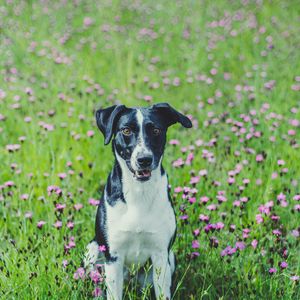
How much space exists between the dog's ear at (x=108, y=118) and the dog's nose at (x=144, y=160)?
0.27 meters

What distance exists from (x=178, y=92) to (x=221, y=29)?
7.26 ft

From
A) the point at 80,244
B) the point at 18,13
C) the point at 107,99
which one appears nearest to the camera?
the point at 80,244

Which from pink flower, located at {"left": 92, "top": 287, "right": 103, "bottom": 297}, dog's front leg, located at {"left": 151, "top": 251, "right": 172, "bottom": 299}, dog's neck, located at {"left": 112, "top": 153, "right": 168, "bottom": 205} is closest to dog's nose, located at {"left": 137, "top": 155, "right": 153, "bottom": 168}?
dog's neck, located at {"left": 112, "top": 153, "right": 168, "bottom": 205}

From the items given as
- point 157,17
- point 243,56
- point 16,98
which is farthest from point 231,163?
point 157,17

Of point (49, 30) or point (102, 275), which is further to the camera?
point (49, 30)

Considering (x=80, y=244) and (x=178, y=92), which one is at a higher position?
(x=178, y=92)

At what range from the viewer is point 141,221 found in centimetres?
328

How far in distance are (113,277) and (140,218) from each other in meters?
0.43

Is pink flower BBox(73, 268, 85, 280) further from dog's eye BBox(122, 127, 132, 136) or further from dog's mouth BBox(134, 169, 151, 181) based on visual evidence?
dog's eye BBox(122, 127, 132, 136)

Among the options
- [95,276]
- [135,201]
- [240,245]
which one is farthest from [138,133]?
[240,245]

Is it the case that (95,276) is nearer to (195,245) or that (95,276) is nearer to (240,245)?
(195,245)

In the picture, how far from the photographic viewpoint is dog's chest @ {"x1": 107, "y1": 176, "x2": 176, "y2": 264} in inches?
130

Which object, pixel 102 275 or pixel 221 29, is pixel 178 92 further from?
pixel 102 275

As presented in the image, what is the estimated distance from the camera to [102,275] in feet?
10.9
